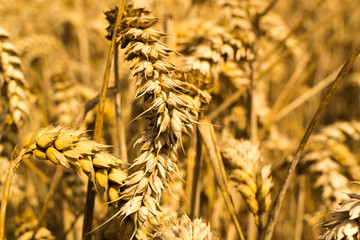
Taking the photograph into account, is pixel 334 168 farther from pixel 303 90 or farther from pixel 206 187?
pixel 303 90

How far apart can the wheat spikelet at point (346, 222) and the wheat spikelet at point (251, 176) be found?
24cm

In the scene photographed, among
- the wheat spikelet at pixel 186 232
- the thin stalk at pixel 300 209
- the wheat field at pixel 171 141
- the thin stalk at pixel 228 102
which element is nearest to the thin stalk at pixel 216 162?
the wheat field at pixel 171 141

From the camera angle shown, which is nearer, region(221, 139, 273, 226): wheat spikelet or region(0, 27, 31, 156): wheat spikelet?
region(221, 139, 273, 226): wheat spikelet

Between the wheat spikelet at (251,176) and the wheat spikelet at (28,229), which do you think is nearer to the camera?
the wheat spikelet at (251,176)

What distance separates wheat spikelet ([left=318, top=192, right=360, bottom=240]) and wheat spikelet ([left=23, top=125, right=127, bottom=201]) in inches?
18.2

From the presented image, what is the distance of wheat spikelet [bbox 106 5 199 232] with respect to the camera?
796 millimetres

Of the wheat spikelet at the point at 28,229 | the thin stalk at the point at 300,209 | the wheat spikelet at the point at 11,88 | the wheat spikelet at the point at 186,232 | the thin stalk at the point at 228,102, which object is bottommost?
the thin stalk at the point at 300,209

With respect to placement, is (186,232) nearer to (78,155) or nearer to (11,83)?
(78,155)

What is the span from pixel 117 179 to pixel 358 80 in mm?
2405

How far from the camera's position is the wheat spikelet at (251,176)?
3.45 feet

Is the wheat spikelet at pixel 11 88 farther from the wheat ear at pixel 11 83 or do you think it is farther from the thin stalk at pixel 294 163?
the thin stalk at pixel 294 163

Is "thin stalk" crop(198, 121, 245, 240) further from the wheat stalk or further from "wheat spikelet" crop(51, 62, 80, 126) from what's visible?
"wheat spikelet" crop(51, 62, 80, 126)

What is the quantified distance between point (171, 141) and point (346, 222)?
0.39 metres

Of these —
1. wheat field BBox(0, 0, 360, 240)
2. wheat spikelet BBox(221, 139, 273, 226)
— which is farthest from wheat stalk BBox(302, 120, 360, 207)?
wheat spikelet BBox(221, 139, 273, 226)
